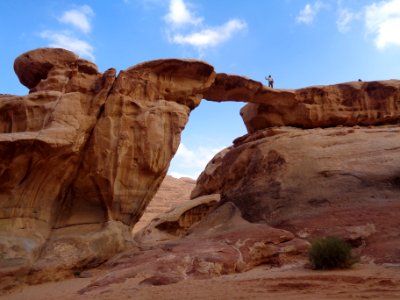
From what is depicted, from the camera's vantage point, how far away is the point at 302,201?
12352 millimetres

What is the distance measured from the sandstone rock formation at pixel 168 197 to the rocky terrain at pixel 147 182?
2042 cm

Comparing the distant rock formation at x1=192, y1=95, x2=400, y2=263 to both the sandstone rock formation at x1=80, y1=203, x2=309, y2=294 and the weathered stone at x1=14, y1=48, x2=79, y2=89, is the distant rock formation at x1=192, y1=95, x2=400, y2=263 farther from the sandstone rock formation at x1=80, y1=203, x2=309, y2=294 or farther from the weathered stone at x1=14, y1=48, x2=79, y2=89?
the weathered stone at x1=14, y1=48, x2=79, y2=89

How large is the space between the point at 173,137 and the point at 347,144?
6132 millimetres

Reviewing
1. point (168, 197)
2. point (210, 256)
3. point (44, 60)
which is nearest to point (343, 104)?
point (210, 256)

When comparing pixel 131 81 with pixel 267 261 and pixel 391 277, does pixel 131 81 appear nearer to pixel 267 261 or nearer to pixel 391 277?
pixel 267 261

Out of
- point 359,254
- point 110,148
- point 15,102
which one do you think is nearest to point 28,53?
point 15,102

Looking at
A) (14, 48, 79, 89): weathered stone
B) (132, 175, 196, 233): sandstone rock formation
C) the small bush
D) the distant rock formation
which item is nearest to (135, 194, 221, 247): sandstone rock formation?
the distant rock formation

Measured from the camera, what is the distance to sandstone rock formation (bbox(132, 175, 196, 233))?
3578 cm

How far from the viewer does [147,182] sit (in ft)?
44.0

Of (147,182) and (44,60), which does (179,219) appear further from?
(44,60)

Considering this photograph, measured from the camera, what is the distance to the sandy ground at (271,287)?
638 centimetres

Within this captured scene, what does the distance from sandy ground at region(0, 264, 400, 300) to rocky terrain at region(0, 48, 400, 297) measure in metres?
0.45

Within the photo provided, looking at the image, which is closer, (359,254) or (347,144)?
(359,254)

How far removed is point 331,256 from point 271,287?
208 cm
